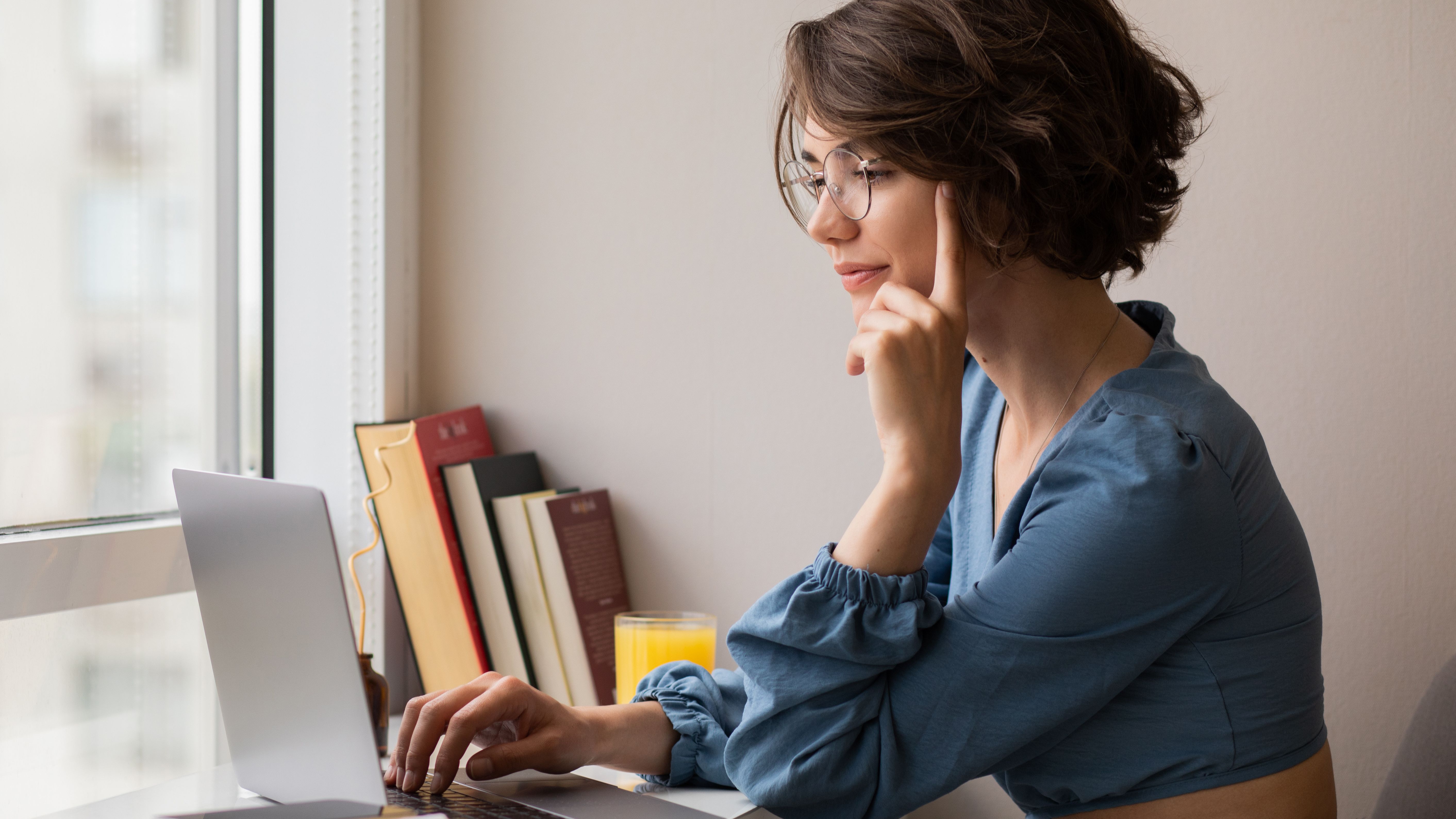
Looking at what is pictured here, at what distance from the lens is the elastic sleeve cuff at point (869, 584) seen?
76cm

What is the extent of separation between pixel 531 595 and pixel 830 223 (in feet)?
2.15

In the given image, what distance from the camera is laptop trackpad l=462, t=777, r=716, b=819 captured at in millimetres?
774

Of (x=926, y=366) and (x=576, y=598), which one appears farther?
(x=576, y=598)

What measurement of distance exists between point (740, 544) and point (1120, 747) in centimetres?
60

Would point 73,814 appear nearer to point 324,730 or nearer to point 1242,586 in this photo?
point 324,730

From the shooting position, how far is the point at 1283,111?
1036 mm

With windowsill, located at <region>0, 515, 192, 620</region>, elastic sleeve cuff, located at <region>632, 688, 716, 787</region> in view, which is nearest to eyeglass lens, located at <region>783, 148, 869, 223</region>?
elastic sleeve cuff, located at <region>632, 688, 716, 787</region>

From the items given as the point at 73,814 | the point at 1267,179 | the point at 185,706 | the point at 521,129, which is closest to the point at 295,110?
the point at 521,129

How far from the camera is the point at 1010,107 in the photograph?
2.58 feet

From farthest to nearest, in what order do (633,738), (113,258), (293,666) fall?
(113,258) → (633,738) → (293,666)

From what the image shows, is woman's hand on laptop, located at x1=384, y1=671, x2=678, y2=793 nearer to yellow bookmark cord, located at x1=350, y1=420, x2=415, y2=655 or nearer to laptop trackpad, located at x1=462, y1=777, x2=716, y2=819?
laptop trackpad, located at x1=462, y1=777, x2=716, y2=819

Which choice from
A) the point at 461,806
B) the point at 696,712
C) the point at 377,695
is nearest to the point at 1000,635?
the point at 696,712

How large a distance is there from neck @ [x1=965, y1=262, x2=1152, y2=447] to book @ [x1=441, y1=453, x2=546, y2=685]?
665 millimetres

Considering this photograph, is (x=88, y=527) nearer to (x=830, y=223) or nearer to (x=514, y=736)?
(x=514, y=736)
